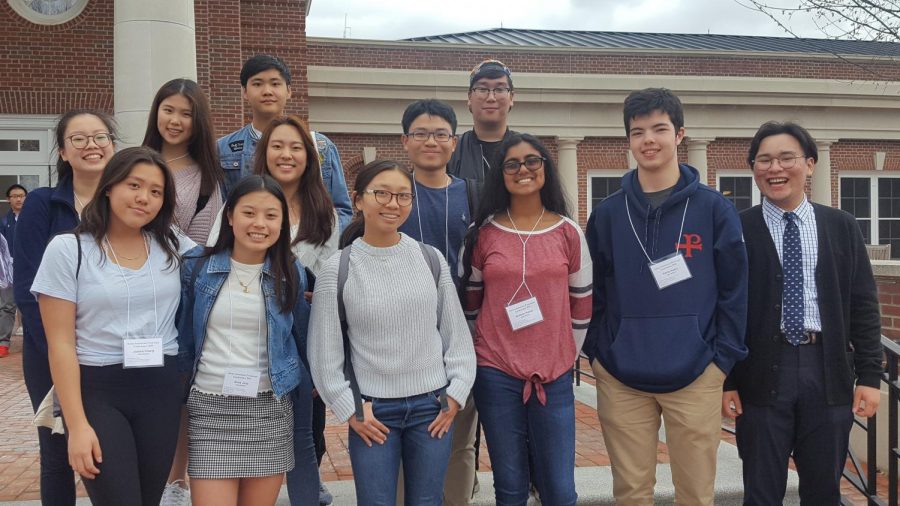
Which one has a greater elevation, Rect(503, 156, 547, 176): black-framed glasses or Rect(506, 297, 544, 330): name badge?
Rect(503, 156, 547, 176): black-framed glasses

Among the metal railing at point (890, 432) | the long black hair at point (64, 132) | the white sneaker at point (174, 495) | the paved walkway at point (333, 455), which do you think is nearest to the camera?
the long black hair at point (64, 132)

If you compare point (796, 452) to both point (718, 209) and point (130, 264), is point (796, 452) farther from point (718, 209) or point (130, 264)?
point (130, 264)

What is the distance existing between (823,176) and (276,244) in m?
19.9

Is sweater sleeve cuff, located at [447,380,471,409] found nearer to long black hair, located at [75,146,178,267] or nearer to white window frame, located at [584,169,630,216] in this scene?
long black hair, located at [75,146,178,267]

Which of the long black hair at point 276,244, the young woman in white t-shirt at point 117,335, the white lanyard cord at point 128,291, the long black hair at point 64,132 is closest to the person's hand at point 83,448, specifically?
the young woman in white t-shirt at point 117,335

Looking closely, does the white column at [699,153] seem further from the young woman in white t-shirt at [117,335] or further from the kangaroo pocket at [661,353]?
the young woman in white t-shirt at [117,335]

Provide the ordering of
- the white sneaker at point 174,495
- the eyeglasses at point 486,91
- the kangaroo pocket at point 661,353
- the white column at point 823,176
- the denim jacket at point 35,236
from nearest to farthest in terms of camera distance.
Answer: the denim jacket at point 35,236 < the kangaroo pocket at point 661,353 < the white sneaker at point 174,495 < the eyeglasses at point 486,91 < the white column at point 823,176

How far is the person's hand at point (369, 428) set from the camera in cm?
293

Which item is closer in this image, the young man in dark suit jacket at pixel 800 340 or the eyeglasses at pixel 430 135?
the young man in dark suit jacket at pixel 800 340

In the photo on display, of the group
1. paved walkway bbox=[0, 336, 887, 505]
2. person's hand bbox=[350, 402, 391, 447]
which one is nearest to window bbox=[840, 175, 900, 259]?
paved walkway bbox=[0, 336, 887, 505]

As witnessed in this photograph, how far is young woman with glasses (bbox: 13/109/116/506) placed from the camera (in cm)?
304

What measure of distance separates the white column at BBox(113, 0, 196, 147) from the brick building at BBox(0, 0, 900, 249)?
11.0ft

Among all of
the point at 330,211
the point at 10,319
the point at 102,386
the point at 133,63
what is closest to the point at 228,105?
the point at 133,63

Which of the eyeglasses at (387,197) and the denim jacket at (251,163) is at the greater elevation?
the denim jacket at (251,163)
